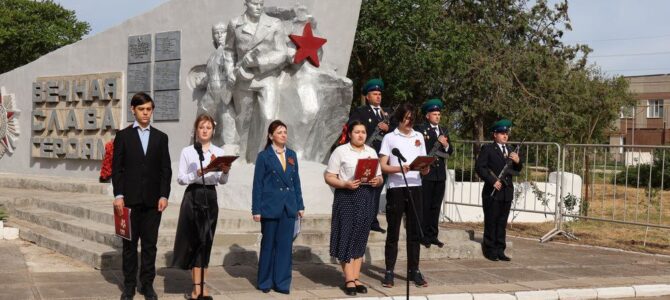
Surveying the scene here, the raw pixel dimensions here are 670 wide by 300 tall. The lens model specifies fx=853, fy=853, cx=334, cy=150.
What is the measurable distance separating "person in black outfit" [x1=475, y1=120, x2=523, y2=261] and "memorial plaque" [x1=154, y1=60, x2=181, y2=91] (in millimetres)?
5680

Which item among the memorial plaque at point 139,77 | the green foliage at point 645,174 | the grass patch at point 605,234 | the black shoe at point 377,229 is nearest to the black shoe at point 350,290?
the black shoe at point 377,229

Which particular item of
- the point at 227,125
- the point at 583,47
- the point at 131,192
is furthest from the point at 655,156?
the point at 583,47

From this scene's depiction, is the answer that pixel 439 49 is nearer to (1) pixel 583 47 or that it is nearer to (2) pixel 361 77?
(2) pixel 361 77

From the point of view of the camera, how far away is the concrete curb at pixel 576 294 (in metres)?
7.46

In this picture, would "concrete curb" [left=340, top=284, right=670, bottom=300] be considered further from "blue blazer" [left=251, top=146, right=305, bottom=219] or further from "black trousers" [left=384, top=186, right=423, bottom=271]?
"blue blazer" [left=251, top=146, right=305, bottom=219]

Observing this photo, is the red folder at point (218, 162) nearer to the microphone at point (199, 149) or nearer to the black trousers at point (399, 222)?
the microphone at point (199, 149)

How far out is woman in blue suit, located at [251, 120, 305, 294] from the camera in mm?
7285

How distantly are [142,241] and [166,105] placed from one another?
6.99 m

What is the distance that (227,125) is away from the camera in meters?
12.2

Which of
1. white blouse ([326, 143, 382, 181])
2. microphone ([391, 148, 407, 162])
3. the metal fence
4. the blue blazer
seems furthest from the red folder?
the metal fence

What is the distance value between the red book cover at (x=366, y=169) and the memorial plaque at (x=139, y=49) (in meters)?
7.78

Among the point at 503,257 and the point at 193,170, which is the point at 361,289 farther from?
the point at 503,257

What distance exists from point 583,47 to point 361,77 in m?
9.33

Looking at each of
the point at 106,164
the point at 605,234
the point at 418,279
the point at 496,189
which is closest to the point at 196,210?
the point at 418,279
